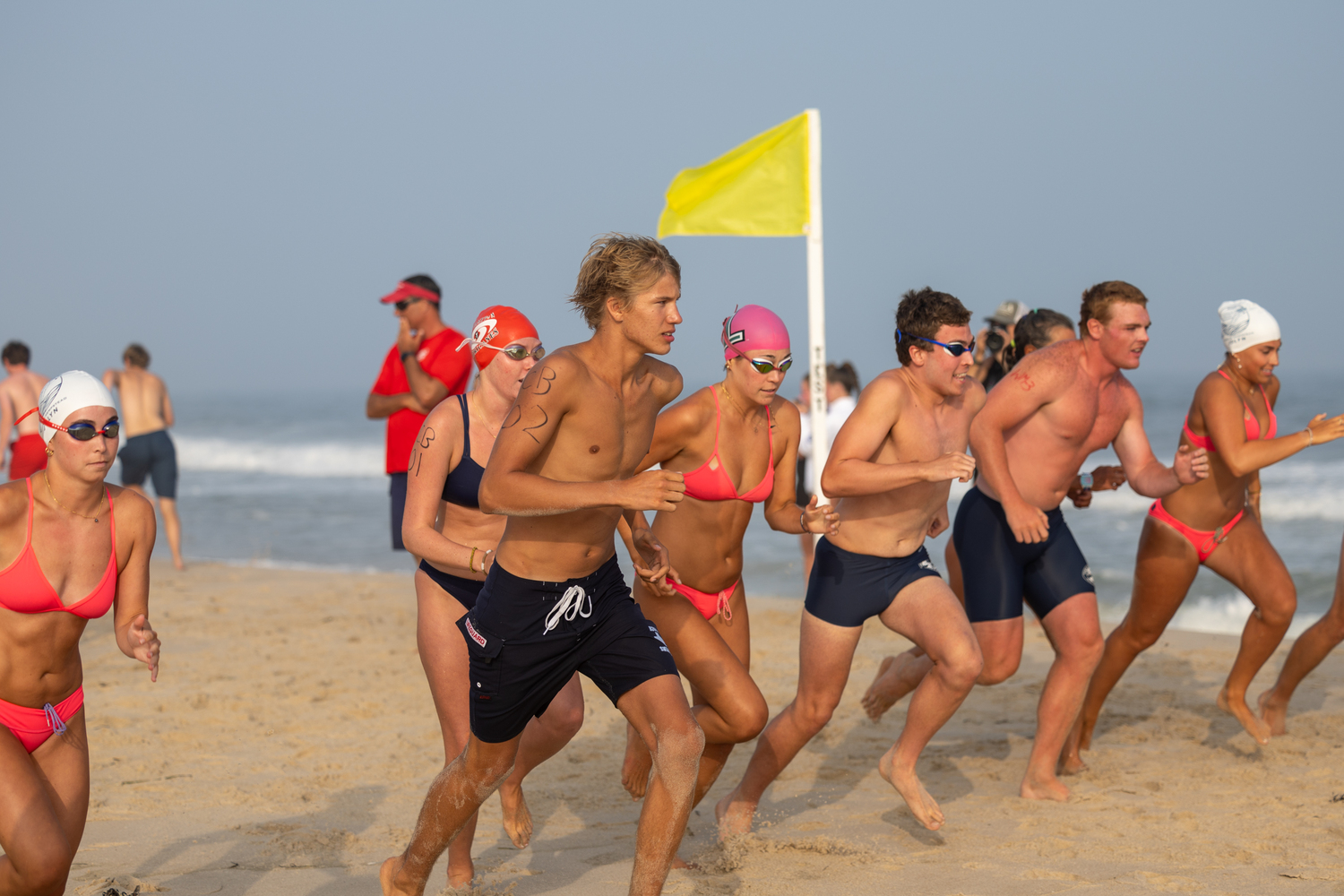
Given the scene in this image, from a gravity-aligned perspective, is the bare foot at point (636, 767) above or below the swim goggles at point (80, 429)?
below

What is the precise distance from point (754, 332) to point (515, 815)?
87.6 inches

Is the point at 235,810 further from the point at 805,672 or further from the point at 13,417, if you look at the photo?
the point at 13,417

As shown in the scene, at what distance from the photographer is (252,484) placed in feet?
102

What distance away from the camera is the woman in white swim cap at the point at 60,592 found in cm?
356

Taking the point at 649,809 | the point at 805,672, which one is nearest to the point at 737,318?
the point at 805,672

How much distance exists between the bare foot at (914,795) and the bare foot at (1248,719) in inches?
90.8

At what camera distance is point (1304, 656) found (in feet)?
20.2

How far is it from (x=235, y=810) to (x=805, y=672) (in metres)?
2.78

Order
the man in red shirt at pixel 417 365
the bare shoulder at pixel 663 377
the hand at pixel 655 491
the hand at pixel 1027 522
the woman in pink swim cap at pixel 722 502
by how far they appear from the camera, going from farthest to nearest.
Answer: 1. the man in red shirt at pixel 417 365
2. the hand at pixel 1027 522
3. the woman in pink swim cap at pixel 722 502
4. the bare shoulder at pixel 663 377
5. the hand at pixel 655 491

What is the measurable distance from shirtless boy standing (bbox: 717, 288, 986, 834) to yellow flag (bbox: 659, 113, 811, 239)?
4.94 meters

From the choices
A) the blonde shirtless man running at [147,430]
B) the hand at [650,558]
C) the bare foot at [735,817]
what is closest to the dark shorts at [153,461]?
the blonde shirtless man running at [147,430]

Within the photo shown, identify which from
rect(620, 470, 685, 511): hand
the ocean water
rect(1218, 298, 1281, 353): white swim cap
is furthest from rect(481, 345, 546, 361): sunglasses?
the ocean water

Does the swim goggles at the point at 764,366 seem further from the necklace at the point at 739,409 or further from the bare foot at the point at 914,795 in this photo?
the bare foot at the point at 914,795

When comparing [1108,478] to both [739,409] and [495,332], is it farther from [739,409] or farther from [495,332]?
[495,332]
